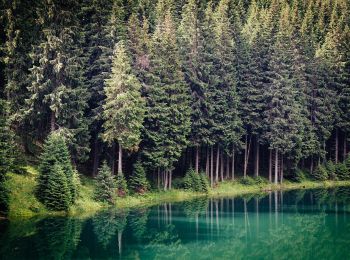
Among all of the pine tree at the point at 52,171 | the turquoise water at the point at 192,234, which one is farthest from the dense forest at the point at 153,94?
the turquoise water at the point at 192,234

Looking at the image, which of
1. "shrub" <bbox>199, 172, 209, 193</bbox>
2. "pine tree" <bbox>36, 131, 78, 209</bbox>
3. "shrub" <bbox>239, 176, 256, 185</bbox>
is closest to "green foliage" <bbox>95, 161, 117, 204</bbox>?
"pine tree" <bbox>36, 131, 78, 209</bbox>

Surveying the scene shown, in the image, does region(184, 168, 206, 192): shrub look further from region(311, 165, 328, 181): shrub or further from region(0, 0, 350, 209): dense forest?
region(311, 165, 328, 181): shrub

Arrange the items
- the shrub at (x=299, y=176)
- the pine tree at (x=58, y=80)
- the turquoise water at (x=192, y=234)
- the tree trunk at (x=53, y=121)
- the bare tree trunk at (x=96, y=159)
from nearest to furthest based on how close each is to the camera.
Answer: the turquoise water at (x=192, y=234) → the pine tree at (x=58, y=80) → the tree trunk at (x=53, y=121) → the bare tree trunk at (x=96, y=159) → the shrub at (x=299, y=176)

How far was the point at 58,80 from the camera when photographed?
42.9 metres

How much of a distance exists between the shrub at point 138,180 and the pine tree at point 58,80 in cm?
551

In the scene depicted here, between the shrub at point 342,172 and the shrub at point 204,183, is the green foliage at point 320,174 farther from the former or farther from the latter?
the shrub at point 204,183

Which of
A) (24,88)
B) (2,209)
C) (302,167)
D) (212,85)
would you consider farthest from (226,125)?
(2,209)

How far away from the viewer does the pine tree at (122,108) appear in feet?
144

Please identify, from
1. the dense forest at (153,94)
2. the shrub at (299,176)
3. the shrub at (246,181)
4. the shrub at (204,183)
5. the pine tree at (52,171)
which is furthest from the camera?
the shrub at (299,176)

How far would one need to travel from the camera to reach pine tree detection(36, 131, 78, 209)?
3669 centimetres

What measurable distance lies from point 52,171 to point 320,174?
4197 centimetres

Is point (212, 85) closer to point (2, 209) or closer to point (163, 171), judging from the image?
point (163, 171)

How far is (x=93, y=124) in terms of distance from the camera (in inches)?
1841

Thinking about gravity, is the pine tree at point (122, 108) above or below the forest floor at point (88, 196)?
above
